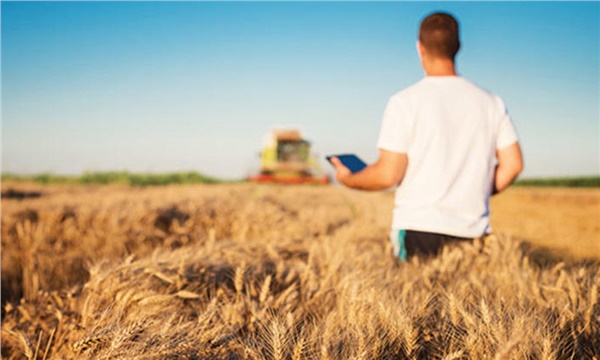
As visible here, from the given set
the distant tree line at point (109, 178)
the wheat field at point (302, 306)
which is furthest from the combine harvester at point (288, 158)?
the wheat field at point (302, 306)

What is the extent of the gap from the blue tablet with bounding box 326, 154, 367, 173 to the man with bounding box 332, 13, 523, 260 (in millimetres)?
34

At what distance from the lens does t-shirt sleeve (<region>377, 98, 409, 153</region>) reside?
201 cm

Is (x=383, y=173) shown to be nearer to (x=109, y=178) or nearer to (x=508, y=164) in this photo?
(x=508, y=164)

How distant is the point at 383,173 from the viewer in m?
2.01

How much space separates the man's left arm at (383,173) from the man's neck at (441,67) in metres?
0.40

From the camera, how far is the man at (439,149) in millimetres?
Answer: 2008

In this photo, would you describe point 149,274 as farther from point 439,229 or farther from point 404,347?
point 439,229

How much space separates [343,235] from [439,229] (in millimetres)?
772

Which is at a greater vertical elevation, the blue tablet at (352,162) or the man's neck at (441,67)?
the man's neck at (441,67)

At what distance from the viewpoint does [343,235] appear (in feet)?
8.85

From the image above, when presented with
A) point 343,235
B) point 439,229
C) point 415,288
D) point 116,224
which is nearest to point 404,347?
point 415,288

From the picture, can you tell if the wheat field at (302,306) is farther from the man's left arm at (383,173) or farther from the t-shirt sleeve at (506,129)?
the t-shirt sleeve at (506,129)

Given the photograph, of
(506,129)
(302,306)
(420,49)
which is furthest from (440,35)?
(302,306)

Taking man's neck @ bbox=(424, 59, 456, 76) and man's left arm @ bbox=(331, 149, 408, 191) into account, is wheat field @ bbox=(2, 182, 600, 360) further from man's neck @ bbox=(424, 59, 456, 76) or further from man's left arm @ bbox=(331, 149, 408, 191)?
man's neck @ bbox=(424, 59, 456, 76)
